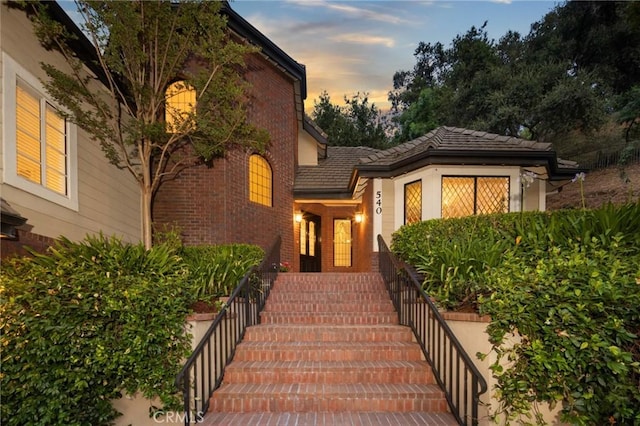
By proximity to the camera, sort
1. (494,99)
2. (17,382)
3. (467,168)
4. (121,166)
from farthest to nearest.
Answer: (494,99) → (467,168) → (121,166) → (17,382)

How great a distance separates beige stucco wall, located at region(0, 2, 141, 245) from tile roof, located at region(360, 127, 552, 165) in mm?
5822

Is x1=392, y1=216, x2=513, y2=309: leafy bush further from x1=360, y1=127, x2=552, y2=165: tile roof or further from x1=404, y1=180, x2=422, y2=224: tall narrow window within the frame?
x1=360, y1=127, x2=552, y2=165: tile roof

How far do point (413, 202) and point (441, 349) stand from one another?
5.17 metres

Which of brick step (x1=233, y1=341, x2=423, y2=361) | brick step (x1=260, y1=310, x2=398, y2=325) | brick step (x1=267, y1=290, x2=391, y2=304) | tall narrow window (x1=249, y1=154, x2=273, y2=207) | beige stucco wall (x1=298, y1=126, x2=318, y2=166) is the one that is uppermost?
beige stucco wall (x1=298, y1=126, x2=318, y2=166)

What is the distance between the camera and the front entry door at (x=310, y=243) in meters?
11.9

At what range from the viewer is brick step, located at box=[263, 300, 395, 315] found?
5.71 m

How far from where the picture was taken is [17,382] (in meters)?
2.97

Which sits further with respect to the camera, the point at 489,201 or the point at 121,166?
the point at 489,201

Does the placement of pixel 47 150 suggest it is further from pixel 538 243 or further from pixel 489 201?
pixel 489 201

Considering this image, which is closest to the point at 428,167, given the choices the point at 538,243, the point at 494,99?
the point at 538,243

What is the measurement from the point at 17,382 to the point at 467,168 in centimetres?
849

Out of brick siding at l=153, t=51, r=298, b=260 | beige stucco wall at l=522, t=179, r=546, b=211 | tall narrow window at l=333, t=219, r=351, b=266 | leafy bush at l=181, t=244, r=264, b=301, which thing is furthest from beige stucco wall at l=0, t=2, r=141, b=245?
beige stucco wall at l=522, t=179, r=546, b=211

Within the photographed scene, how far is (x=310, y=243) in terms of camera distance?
1262 cm

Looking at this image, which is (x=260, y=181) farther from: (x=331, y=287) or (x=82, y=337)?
(x=82, y=337)
